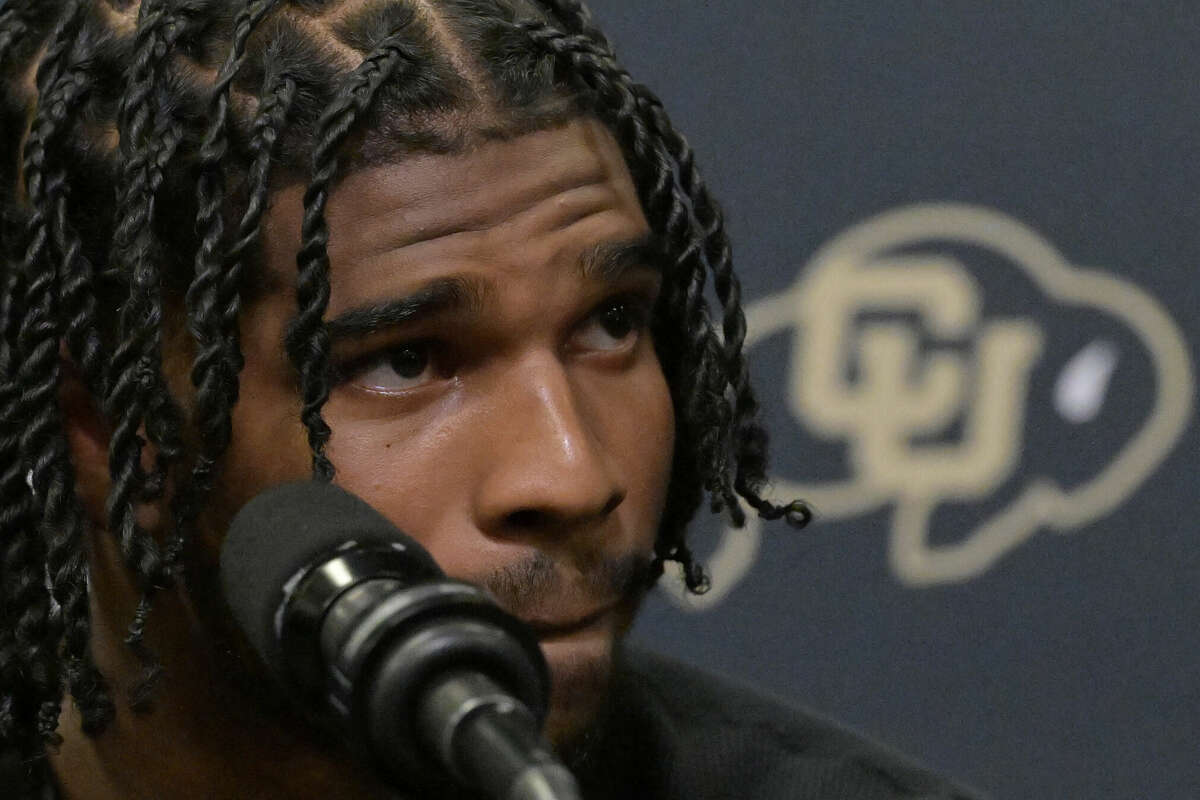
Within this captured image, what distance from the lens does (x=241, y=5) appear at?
41.2 inches

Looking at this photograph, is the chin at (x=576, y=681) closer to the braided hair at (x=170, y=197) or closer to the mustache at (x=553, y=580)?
the mustache at (x=553, y=580)

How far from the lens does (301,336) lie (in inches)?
37.9

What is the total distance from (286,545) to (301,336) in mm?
327

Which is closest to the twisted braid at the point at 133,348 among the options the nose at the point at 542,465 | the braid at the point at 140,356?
the braid at the point at 140,356

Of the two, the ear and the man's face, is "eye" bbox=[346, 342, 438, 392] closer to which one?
the man's face

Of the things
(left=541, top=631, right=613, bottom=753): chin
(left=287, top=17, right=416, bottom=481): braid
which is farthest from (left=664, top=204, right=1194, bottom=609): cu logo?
(left=287, top=17, right=416, bottom=481): braid

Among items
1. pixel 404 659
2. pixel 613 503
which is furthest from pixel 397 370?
pixel 404 659

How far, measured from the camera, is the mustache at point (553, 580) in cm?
95

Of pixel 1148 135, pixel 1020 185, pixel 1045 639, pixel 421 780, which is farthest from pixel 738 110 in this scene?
pixel 421 780

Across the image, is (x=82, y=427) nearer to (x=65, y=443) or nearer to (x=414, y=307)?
(x=65, y=443)

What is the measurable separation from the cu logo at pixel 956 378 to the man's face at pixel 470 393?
54 centimetres

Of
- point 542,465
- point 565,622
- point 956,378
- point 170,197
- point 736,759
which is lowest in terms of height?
point 736,759

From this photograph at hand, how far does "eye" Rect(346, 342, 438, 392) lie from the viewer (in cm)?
100

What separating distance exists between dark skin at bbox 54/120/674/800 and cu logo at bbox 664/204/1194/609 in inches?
19.5
